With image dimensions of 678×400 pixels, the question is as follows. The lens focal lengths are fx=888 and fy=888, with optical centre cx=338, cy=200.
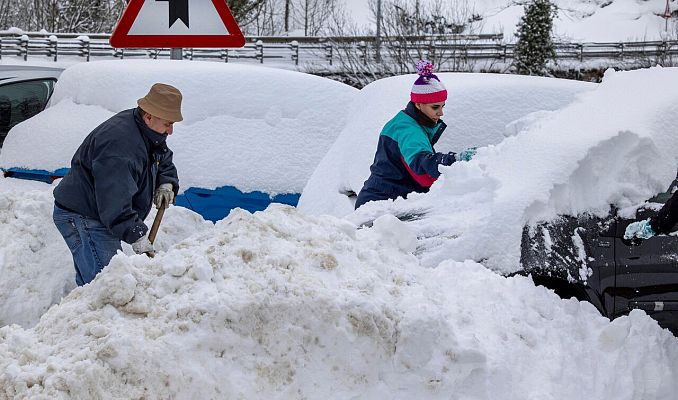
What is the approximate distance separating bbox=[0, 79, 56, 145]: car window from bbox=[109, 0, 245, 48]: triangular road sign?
2.40 meters

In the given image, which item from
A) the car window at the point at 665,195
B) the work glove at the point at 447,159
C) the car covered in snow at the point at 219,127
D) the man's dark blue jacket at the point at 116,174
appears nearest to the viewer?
the car window at the point at 665,195

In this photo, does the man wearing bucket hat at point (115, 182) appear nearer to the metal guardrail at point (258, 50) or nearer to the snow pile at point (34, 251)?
the snow pile at point (34, 251)

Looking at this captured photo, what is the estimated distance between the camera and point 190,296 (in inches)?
113

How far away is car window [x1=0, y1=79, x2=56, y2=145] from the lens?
7520mm

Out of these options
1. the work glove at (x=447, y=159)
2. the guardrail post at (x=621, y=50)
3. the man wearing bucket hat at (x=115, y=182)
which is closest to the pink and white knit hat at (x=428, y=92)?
the work glove at (x=447, y=159)

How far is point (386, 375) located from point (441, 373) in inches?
7.4

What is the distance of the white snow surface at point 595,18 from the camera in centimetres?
3486

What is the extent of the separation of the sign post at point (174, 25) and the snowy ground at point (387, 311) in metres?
1.80

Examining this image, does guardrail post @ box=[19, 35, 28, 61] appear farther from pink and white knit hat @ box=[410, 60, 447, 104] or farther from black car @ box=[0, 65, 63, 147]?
pink and white knit hat @ box=[410, 60, 447, 104]

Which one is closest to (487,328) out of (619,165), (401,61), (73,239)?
(619,165)

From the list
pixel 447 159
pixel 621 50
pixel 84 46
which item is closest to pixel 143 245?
pixel 447 159

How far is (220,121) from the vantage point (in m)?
6.11

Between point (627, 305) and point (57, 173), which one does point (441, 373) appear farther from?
point (57, 173)

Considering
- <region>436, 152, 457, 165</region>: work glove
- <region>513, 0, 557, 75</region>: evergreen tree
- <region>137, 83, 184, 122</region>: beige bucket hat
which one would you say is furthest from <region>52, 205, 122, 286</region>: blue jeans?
<region>513, 0, 557, 75</region>: evergreen tree
